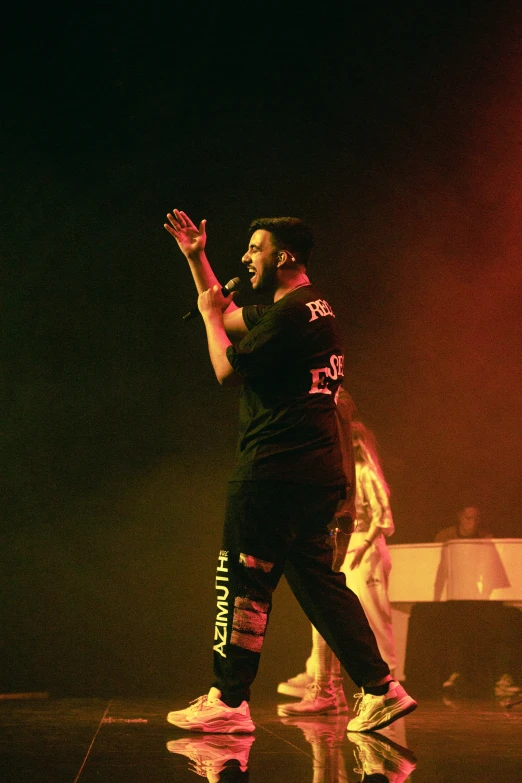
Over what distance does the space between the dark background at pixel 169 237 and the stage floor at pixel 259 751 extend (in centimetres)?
212

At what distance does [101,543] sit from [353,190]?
2.86 metres

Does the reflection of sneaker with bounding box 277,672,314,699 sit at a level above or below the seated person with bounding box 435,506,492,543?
below

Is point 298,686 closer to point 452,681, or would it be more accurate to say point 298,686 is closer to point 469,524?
point 452,681

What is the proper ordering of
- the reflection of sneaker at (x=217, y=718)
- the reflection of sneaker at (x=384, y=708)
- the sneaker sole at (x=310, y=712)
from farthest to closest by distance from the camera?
the sneaker sole at (x=310, y=712) → the reflection of sneaker at (x=384, y=708) → the reflection of sneaker at (x=217, y=718)

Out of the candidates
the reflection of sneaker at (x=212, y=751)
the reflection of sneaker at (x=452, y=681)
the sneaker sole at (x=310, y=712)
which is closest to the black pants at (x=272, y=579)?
the reflection of sneaker at (x=212, y=751)

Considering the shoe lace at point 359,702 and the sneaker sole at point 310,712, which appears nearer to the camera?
the shoe lace at point 359,702

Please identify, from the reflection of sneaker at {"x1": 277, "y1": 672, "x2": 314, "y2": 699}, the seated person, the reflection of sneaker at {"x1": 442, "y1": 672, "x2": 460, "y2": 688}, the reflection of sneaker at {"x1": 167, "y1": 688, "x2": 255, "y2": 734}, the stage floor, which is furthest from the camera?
the seated person

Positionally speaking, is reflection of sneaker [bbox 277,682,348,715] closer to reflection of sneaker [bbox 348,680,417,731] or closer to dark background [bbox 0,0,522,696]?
reflection of sneaker [bbox 348,680,417,731]

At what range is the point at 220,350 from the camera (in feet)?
8.74

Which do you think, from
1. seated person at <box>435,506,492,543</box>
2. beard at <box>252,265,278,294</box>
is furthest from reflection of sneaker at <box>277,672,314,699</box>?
beard at <box>252,265,278,294</box>

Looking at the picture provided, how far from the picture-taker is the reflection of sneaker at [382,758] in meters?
1.96

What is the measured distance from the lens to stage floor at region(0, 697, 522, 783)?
1920 mm

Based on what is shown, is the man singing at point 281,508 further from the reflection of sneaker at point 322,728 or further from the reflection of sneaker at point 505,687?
the reflection of sneaker at point 505,687

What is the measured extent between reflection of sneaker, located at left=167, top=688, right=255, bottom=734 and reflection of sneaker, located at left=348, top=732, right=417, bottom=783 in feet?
1.07
